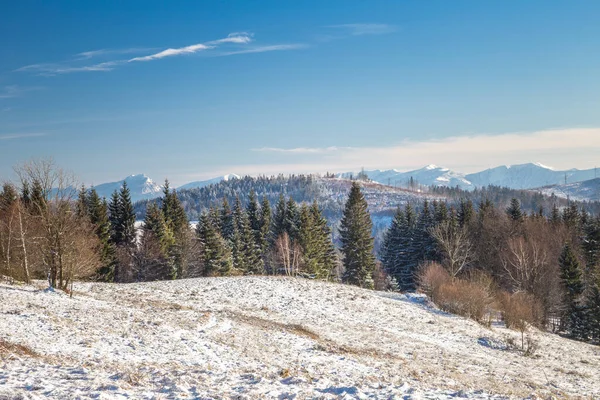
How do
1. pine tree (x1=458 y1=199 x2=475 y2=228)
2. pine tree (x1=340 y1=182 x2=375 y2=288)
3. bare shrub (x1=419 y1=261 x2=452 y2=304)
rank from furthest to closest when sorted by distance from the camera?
pine tree (x1=458 y1=199 x2=475 y2=228) < pine tree (x1=340 y1=182 x2=375 y2=288) < bare shrub (x1=419 y1=261 x2=452 y2=304)

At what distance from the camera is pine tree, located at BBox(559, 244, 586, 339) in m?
41.8

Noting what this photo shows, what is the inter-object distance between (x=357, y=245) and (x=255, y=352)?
43998mm

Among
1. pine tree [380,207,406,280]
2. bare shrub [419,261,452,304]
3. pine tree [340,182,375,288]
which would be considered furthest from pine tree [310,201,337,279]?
bare shrub [419,261,452,304]

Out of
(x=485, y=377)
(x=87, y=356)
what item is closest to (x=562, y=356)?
(x=485, y=377)

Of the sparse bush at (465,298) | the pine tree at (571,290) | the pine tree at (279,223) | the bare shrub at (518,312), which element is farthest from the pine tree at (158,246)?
the pine tree at (571,290)

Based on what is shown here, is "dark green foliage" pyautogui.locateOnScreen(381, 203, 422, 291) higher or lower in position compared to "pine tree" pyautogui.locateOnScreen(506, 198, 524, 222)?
lower

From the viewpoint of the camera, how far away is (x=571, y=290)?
44688mm

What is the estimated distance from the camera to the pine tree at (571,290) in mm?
41781

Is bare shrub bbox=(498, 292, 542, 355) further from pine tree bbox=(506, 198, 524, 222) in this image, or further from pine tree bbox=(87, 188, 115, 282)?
pine tree bbox=(87, 188, 115, 282)

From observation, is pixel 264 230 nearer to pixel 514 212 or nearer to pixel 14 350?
pixel 514 212

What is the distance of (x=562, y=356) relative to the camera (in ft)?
78.0

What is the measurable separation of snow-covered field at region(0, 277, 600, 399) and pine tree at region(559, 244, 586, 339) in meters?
14.8

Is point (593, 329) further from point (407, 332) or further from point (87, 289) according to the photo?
point (87, 289)

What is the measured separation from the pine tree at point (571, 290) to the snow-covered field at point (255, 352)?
14837mm
